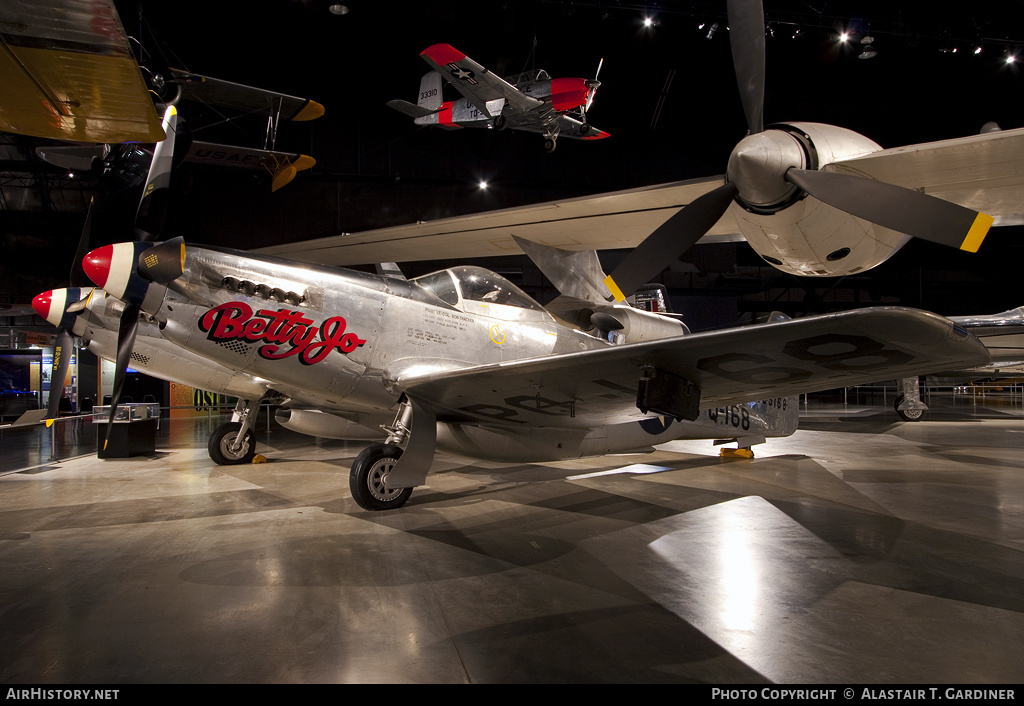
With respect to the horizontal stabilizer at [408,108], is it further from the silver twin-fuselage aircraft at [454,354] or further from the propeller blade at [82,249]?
the silver twin-fuselage aircraft at [454,354]

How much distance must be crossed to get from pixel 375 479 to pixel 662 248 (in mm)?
3353

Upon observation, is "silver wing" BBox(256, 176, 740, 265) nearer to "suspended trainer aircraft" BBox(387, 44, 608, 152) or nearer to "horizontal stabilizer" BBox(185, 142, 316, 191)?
"horizontal stabilizer" BBox(185, 142, 316, 191)

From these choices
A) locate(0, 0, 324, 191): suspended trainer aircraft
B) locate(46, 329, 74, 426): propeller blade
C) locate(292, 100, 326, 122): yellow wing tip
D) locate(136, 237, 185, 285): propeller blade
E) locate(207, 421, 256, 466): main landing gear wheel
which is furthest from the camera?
locate(292, 100, 326, 122): yellow wing tip

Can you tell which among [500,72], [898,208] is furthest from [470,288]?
[500,72]

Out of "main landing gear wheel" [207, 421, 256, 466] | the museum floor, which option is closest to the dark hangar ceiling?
"main landing gear wheel" [207, 421, 256, 466]

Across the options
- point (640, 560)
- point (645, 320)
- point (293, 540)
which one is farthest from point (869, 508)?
point (293, 540)

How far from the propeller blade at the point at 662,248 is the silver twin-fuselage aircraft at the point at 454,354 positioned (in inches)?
45.1

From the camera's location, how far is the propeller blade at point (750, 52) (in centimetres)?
442

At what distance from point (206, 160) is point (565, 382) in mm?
10978

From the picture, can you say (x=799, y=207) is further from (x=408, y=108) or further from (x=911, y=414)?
(x=911, y=414)

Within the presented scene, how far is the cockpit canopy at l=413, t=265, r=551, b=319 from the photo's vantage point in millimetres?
5172

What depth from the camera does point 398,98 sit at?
14289 mm
